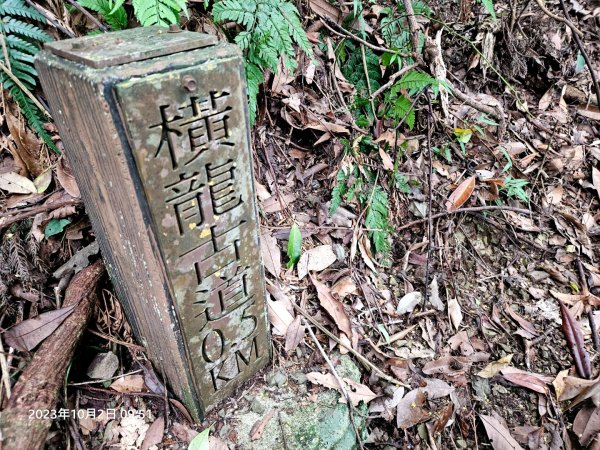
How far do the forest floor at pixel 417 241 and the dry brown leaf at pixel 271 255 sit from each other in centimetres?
1

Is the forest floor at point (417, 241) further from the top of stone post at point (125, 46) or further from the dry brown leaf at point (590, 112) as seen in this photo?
the top of stone post at point (125, 46)

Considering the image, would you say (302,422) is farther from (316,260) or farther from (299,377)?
(316,260)

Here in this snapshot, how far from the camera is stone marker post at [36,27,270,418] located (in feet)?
3.47

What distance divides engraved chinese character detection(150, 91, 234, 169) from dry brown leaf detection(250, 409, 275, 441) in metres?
1.20

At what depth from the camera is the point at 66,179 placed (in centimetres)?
196

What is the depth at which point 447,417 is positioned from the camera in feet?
6.52

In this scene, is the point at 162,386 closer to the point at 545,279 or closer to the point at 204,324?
the point at 204,324

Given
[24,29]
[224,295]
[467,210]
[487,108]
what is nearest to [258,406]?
[224,295]

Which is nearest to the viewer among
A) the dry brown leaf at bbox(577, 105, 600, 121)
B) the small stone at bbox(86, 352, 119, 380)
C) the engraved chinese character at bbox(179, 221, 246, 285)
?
the engraved chinese character at bbox(179, 221, 246, 285)

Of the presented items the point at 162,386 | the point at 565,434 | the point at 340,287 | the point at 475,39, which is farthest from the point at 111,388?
the point at 475,39

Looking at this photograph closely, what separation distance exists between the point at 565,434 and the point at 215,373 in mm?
1689

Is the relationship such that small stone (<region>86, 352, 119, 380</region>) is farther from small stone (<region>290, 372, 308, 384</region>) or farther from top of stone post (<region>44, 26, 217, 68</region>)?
top of stone post (<region>44, 26, 217, 68</region>)

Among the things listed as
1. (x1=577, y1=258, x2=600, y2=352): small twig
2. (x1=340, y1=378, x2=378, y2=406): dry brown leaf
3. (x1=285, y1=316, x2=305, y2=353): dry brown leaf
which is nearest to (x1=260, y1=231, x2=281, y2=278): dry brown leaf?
(x1=285, y1=316, x2=305, y2=353): dry brown leaf

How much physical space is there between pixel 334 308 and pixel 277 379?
1.49ft
